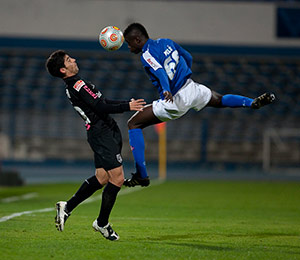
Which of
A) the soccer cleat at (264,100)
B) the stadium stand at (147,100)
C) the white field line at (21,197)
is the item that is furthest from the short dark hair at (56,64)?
the stadium stand at (147,100)

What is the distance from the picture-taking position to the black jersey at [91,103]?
5609mm

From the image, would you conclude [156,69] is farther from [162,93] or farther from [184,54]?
[184,54]

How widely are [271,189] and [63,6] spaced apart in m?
12.3

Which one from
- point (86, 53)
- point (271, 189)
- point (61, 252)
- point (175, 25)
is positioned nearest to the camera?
point (61, 252)

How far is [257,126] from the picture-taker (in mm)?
24000

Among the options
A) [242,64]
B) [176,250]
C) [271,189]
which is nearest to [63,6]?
[242,64]

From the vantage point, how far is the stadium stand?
23531mm

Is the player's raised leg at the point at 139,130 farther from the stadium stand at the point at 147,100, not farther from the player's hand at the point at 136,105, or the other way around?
the stadium stand at the point at 147,100

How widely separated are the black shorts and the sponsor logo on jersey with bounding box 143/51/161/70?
0.86m

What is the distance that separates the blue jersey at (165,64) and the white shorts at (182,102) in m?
0.08

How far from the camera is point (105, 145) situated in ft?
18.6

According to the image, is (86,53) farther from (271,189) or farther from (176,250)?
(176,250)

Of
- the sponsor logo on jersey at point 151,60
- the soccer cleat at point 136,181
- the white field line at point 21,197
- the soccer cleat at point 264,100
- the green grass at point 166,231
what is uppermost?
the sponsor logo on jersey at point 151,60

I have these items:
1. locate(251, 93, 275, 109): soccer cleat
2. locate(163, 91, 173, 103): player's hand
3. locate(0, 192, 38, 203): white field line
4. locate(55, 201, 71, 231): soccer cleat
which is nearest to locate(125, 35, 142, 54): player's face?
locate(163, 91, 173, 103): player's hand
